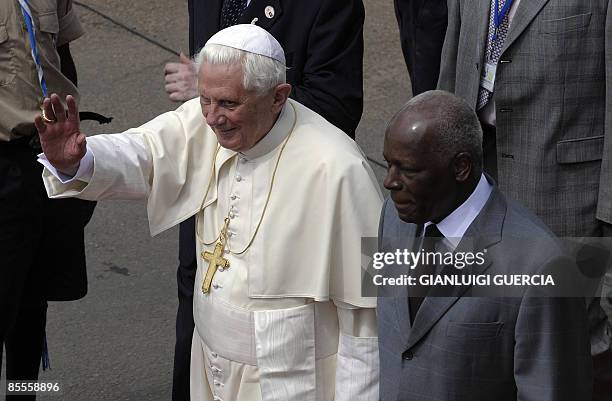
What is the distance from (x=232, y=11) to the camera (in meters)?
4.23

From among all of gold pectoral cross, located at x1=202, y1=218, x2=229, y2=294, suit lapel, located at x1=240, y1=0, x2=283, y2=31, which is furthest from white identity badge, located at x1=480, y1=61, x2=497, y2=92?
gold pectoral cross, located at x1=202, y1=218, x2=229, y2=294

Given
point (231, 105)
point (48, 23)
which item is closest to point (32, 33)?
point (48, 23)

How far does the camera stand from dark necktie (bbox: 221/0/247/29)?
4.22 meters

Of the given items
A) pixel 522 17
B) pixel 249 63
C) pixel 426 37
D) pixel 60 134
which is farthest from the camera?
pixel 426 37

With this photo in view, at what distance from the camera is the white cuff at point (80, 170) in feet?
10.6

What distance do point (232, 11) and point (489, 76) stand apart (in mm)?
901

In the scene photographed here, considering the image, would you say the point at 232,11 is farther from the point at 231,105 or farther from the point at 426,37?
the point at 231,105

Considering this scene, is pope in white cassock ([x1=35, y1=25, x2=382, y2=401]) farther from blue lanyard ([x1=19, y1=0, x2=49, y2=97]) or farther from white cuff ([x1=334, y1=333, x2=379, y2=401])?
blue lanyard ([x1=19, y1=0, x2=49, y2=97])

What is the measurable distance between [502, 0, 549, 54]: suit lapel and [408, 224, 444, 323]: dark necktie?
1.22 m

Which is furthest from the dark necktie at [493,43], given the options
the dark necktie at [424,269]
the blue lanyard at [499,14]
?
the dark necktie at [424,269]

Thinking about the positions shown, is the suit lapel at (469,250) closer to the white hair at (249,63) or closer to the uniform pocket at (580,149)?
the white hair at (249,63)

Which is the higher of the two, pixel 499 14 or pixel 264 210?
pixel 499 14

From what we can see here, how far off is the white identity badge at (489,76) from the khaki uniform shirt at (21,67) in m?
1.49

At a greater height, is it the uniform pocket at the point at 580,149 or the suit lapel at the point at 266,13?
the suit lapel at the point at 266,13
